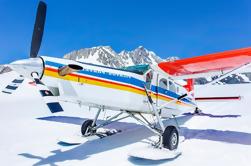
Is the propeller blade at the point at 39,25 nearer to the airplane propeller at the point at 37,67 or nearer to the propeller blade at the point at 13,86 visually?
the airplane propeller at the point at 37,67

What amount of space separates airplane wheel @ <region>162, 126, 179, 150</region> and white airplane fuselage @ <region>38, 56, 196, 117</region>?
Result: 3.39ft

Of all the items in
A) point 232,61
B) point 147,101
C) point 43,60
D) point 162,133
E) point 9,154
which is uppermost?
point 232,61

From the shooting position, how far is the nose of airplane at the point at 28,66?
5.55 metres

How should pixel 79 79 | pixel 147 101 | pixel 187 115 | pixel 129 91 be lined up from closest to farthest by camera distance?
pixel 79 79, pixel 129 91, pixel 147 101, pixel 187 115

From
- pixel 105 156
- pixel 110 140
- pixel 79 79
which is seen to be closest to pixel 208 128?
pixel 110 140

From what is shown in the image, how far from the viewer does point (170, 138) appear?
24.4 feet

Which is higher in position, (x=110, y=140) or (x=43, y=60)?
(x=43, y=60)

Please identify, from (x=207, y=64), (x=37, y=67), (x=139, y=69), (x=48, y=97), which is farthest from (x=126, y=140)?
(x=37, y=67)

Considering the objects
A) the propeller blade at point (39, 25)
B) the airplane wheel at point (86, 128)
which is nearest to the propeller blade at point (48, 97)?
the propeller blade at point (39, 25)

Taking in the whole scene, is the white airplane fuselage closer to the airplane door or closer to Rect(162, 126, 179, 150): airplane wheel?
the airplane door

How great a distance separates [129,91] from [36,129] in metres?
4.92

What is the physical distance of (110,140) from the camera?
8812mm

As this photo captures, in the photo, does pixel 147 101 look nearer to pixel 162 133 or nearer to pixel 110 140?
pixel 162 133

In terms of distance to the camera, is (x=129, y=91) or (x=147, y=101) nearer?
(x=129, y=91)
